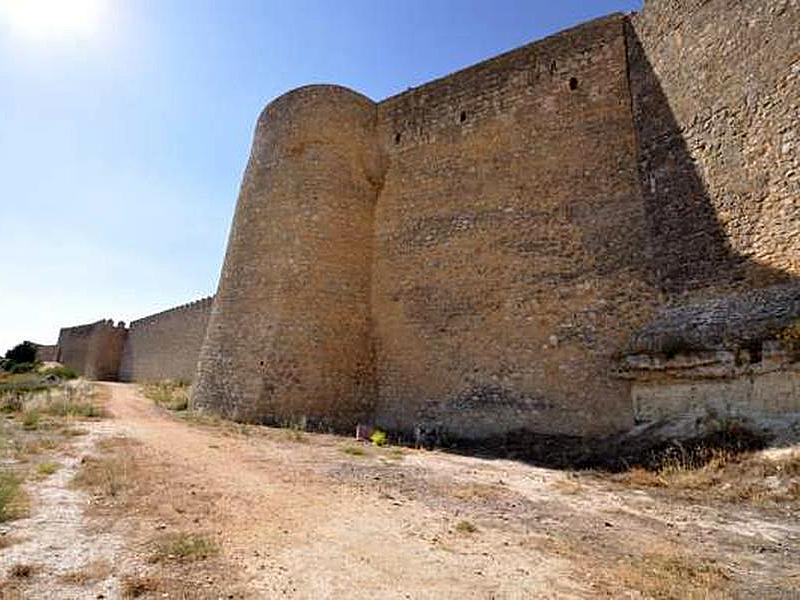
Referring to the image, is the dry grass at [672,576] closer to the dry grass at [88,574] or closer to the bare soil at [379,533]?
the bare soil at [379,533]

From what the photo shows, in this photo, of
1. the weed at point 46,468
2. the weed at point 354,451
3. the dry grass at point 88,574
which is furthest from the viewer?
the weed at point 354,451

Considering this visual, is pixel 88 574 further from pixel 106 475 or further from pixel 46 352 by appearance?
pixel 46 352

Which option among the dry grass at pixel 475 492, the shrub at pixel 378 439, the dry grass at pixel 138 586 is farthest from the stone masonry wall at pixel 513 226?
the dry grass at pixel 138 586

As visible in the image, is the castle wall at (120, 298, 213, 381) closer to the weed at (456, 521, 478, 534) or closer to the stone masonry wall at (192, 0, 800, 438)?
the stone masonry wall at (192, 0, 800, 438)

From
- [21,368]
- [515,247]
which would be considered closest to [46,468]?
[515,247]

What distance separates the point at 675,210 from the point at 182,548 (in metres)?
7.81

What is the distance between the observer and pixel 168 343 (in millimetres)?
23109

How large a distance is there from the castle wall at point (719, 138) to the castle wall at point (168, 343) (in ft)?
53.2

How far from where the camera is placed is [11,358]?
3447cm

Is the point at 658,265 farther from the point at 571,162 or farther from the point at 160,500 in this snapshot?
the point at 160,500

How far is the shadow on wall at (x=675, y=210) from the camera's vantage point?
7.32 m

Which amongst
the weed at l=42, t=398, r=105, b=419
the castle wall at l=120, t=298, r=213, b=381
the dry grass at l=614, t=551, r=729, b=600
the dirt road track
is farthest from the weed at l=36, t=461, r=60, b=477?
the castle wall at l=120, t=298, r=213, b=381

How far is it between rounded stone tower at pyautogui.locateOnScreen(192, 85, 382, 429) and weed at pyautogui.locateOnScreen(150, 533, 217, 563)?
661cm

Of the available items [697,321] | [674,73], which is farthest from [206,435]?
[674,73]
